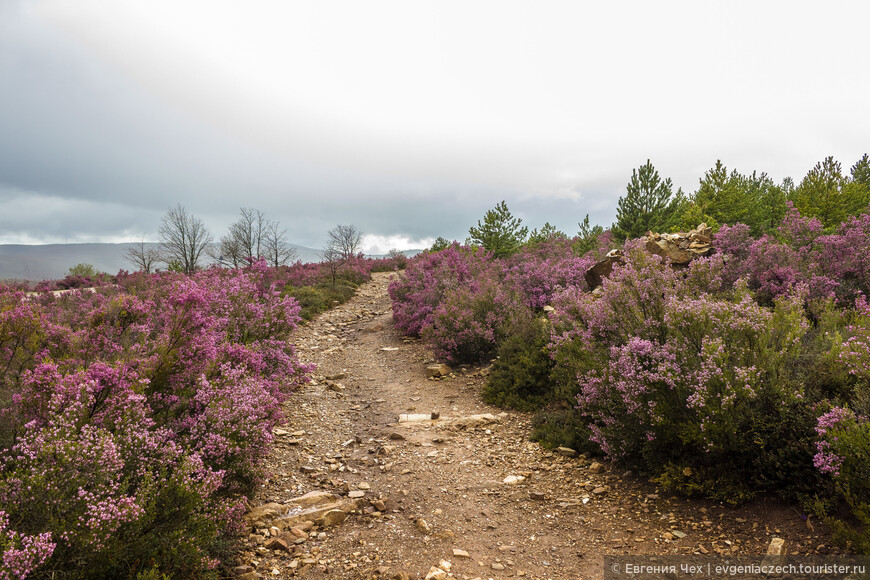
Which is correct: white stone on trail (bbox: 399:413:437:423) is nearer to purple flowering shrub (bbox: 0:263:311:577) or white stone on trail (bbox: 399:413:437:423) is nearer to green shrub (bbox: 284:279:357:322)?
purple flowering shrub (bbox: 0:263:311:577)

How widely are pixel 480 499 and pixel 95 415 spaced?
182 inches

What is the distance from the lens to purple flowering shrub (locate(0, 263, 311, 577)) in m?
2.96

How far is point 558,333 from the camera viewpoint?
30.3 feet

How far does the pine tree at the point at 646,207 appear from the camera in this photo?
79.2 ft

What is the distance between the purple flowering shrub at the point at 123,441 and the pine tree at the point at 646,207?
77.9ft

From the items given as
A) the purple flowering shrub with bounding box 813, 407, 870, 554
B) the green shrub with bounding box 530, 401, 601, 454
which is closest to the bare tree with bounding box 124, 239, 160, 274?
the green shrub with bounding box 530, 401, 601, 454

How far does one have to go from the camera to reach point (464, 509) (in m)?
5.48

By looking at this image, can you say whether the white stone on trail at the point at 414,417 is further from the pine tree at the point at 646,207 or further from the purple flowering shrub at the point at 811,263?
the pine tree at the point at 646,207

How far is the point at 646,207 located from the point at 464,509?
2408 cm

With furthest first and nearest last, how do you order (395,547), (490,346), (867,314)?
(490,346) → (867,314) → (395,547)

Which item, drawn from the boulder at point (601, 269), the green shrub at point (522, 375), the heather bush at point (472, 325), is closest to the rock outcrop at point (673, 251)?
the boulder at point (601, 269)

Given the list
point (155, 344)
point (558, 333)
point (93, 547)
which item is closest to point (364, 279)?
point (558, 333)

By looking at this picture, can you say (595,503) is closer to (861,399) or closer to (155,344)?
(861,399)

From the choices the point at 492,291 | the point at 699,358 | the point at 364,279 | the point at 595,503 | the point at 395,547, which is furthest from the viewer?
the point at 364,279
